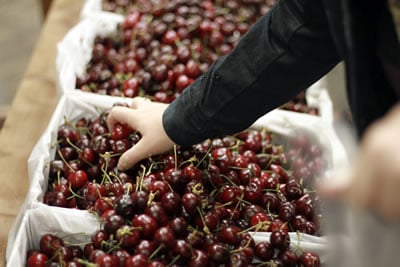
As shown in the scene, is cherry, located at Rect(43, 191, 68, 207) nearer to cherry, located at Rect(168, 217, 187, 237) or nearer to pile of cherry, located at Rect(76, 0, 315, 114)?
cherry, located at Rect(168, 217, 187, 237)

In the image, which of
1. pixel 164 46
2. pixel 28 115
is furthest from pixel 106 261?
pixel 164 46

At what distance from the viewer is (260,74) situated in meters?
1.13

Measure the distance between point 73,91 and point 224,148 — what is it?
510 mm

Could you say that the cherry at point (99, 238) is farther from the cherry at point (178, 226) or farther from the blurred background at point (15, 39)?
the blurred background at point (15, 39)

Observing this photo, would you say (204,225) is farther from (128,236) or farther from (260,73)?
(260,73)

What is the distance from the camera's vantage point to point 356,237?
0.62 m

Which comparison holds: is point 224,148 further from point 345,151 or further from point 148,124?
point 345,151

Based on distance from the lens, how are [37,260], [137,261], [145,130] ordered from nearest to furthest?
1. [137,261]
2. [37,260]
3. [145,130]

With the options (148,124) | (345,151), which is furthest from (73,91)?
(345,151)

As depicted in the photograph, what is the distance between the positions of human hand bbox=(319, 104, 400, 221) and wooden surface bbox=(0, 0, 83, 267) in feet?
3.31

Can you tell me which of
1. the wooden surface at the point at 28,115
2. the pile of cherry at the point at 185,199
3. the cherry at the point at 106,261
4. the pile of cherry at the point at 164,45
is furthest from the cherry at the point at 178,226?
the pile of cherry at the point at 164,45

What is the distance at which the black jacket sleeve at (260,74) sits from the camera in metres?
1.07

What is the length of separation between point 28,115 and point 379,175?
4.81ft

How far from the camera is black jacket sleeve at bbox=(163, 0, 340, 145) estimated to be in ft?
3.52
